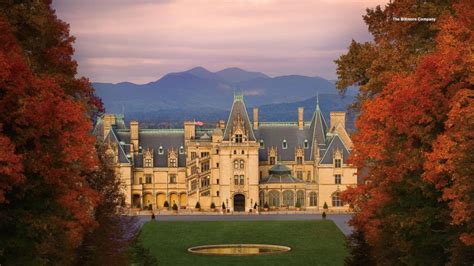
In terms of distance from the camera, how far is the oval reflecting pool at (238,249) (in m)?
60.7

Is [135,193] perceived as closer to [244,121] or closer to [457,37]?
[244,121]

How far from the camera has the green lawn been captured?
185 ft

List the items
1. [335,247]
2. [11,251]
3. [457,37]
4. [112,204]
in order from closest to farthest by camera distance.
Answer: [11,251] → [457,37] → [112,204] → [335,247]

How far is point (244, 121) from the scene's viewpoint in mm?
93938

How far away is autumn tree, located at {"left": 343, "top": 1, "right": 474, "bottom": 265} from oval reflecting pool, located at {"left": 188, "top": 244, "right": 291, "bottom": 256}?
19065mm

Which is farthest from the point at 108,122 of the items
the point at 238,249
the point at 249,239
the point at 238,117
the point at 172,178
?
the point at 238,249

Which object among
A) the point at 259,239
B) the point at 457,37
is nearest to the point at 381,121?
the point at 457,37

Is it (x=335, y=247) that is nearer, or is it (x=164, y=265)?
(x=164, y=265)

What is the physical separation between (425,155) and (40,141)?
35.5 feet

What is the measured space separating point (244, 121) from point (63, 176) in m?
61.8

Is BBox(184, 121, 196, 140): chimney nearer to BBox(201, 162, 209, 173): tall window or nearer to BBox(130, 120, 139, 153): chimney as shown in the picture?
BBox(201, 162, 209, 173): tall window

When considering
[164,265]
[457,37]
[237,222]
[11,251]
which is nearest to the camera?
[11,251]

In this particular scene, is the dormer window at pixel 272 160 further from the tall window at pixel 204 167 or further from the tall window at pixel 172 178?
the tall window at pixel 172 178

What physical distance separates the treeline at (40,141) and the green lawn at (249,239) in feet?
66.7
